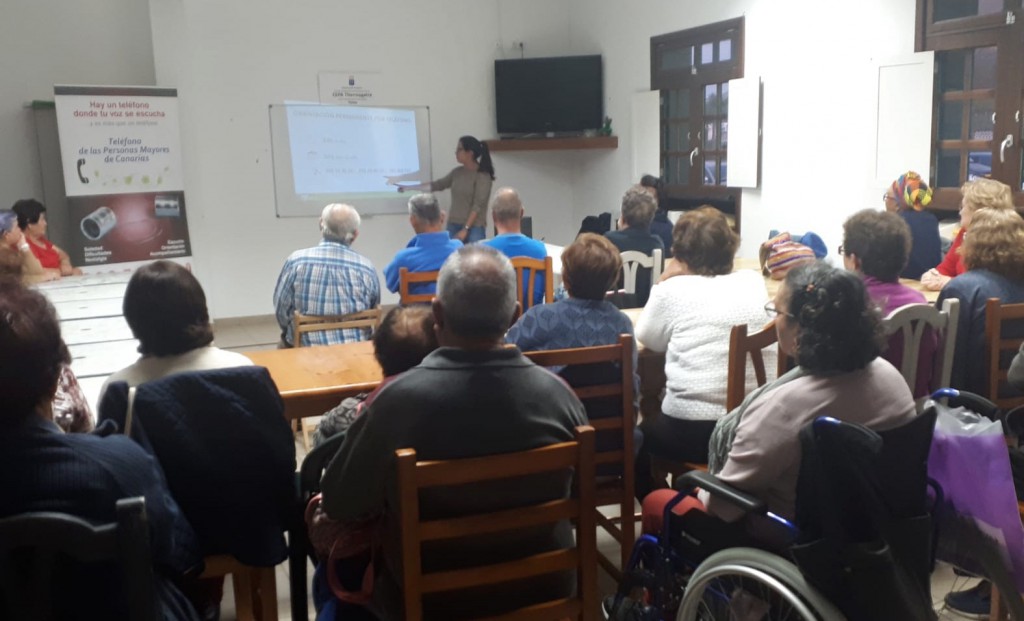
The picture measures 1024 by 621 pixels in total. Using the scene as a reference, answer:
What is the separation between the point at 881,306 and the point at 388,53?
6712 millimetres

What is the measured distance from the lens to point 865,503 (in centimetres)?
160

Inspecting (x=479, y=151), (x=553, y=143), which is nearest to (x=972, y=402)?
(x=479, y=151)

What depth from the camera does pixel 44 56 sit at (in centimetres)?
680

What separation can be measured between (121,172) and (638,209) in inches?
161

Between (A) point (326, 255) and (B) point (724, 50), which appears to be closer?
(A) point (326, 255)

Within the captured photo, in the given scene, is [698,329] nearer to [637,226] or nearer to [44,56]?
[637,226]

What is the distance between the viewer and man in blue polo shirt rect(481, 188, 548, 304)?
160 inches

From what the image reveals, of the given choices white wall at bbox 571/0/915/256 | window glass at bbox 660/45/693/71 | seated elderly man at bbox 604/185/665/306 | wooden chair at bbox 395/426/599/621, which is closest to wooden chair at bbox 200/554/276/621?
wooden chair at bbox 395/426/599/621

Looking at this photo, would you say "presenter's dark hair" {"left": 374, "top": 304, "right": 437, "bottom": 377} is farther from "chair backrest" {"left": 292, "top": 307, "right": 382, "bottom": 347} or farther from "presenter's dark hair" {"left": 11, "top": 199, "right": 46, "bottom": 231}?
"presenter's dark hair" {"left": 11, "top": 199, "right": 46, "bottom": 231}

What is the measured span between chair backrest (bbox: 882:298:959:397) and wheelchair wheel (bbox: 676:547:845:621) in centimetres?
98

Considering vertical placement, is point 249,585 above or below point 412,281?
below

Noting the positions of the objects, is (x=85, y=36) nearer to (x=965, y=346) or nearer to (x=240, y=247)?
(x=240, y=247)

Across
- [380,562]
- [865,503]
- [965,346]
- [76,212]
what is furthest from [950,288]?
[76,212]

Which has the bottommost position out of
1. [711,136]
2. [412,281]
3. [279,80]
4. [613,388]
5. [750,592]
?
[750,592]
